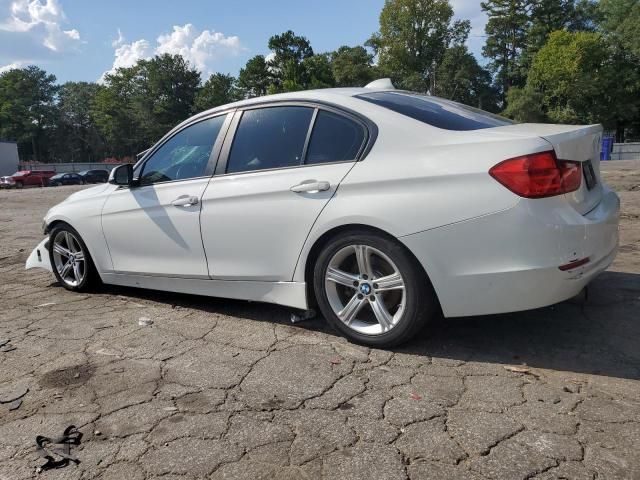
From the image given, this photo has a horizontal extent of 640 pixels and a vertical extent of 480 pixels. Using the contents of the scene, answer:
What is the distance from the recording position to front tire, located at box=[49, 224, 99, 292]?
5.02 metres

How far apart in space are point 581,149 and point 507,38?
82209 millimetres

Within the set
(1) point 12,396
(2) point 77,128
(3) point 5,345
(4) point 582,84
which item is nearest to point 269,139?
(1) point 12,396

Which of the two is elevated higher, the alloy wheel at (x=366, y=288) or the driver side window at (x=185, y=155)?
the driver side window at (x=185, y=155)

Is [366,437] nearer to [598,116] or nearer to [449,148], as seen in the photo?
[449,148]

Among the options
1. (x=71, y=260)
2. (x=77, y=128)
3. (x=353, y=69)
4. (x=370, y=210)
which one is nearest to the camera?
(x=370, y=210)

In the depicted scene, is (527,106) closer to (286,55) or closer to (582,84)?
(582,84)

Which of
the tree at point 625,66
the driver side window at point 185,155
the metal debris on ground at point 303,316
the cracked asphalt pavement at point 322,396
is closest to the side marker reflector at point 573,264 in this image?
the cracked asphalt pavement at point 322,396

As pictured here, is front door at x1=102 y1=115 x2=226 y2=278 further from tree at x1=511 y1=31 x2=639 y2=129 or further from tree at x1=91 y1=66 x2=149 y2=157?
tree at x1=91 y1=66 x2=149 y2=157

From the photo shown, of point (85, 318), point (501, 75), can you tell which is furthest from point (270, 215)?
point (501, 75)

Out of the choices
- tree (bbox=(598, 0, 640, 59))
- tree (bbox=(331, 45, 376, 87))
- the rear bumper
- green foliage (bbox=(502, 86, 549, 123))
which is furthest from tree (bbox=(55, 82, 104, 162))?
the rear bumper

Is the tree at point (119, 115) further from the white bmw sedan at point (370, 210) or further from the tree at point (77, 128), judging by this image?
the white bmw sedan at point (370, 210)

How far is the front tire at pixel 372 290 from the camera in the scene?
310 cm

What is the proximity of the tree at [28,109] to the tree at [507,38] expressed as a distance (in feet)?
231

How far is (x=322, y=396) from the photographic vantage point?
279 centimetres
